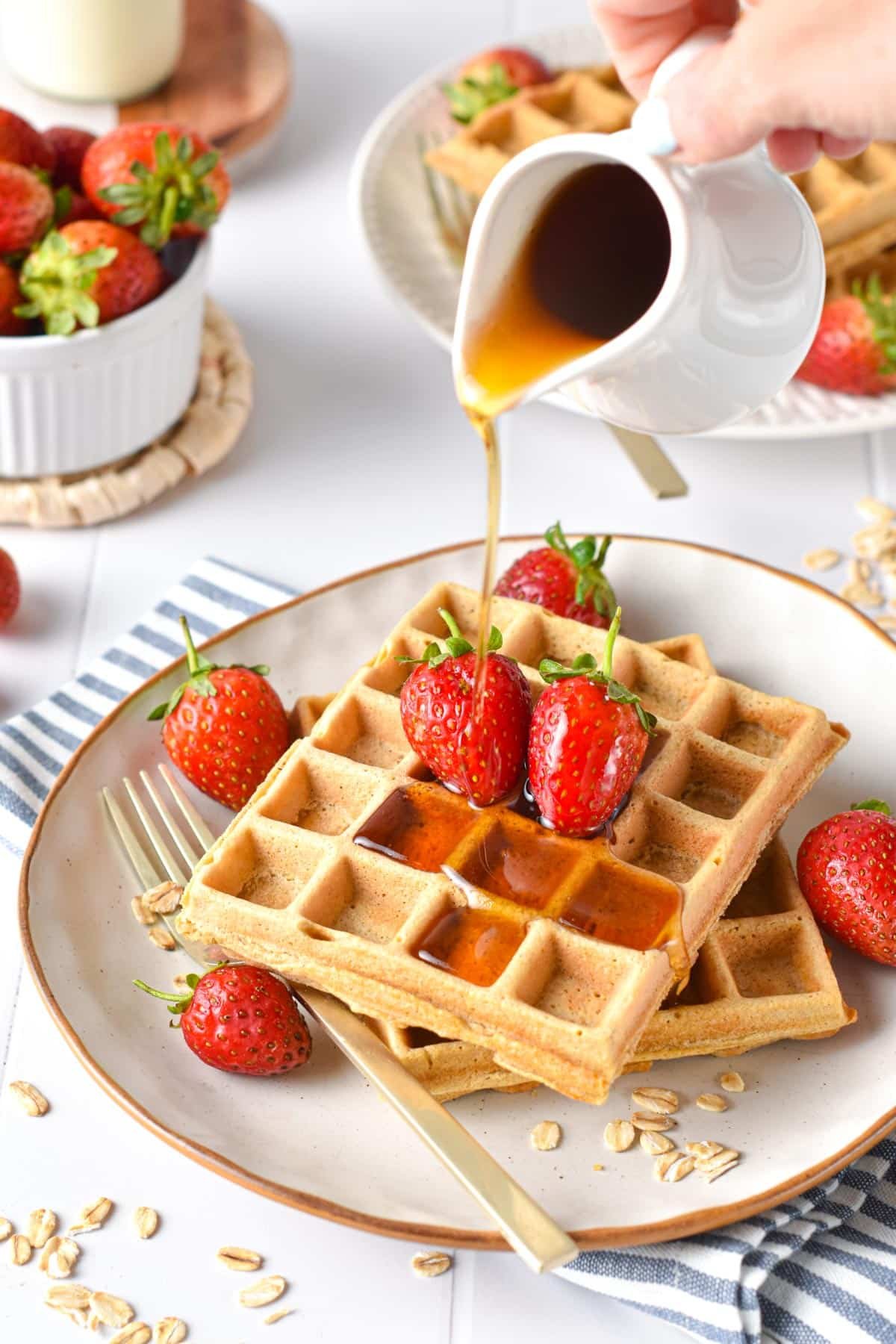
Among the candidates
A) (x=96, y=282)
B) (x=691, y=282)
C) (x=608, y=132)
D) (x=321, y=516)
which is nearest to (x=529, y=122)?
(x=608, y=132)

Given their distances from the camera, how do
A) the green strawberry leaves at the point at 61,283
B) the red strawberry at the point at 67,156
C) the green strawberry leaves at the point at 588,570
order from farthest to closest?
the red strawberry at the point at 67,156 → the green strawberry leaves at the point at 61,283 → the green strawberry leaves at the point at 588,570

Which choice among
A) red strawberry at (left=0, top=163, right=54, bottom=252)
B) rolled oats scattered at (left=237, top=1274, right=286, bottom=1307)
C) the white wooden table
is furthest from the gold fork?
red strawberry at (left=0, top=163, right=54, bottom=252)

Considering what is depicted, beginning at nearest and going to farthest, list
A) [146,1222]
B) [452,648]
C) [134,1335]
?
[134,1335], [146,1222], [452,648]

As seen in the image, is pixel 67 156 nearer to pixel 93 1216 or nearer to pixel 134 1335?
pixel 93 1216

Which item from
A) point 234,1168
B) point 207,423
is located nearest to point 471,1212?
point 234,1168

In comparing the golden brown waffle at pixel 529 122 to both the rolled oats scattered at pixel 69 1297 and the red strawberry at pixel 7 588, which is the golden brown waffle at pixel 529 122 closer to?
the red strawberry at pixel 7 588

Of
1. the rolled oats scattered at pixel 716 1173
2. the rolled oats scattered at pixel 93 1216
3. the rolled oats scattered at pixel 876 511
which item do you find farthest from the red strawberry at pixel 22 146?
the rolled oats scattered at pixel 716 1173

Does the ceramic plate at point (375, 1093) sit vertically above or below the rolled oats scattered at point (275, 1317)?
above
